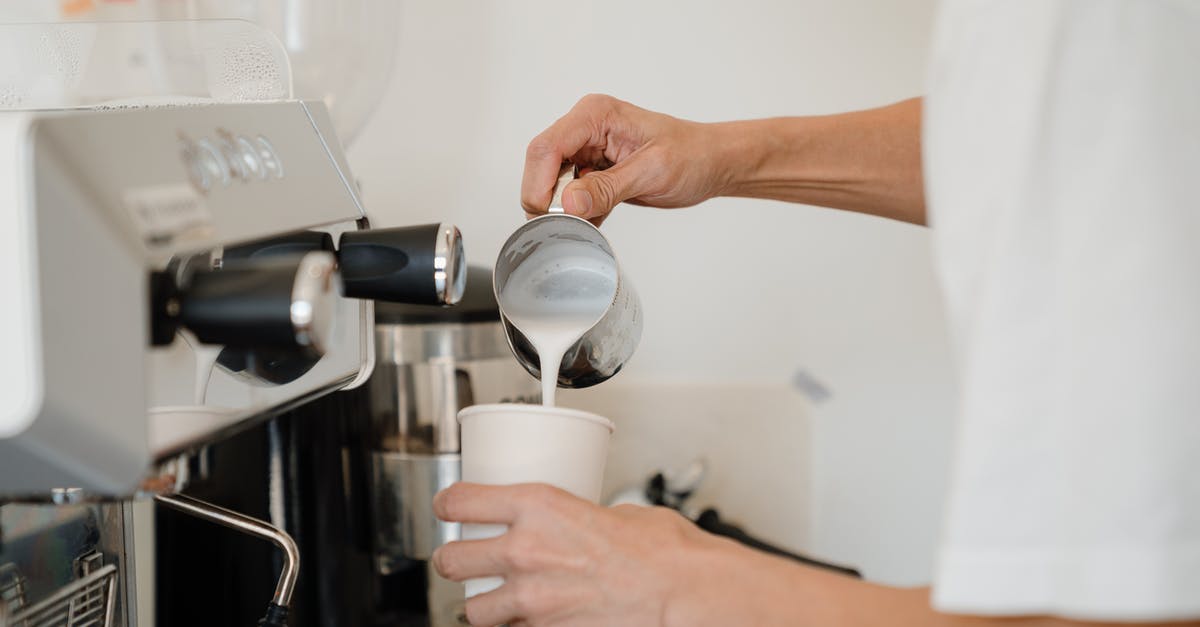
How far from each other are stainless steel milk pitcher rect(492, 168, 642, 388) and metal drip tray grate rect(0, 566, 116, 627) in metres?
0.27

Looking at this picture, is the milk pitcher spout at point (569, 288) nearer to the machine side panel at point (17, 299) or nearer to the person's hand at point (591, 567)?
the person's hand at point (591, 567)

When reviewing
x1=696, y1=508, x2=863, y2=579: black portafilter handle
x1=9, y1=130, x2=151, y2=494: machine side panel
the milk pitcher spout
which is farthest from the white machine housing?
x1=696, y1=508, x2=863, y2=579: black portafilter handle

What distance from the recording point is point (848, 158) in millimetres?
834

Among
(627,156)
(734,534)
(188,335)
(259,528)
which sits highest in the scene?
(627,156)

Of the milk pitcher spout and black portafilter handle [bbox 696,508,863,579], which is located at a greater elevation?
the milk pitcher spout

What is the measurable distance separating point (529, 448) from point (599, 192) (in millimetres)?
219

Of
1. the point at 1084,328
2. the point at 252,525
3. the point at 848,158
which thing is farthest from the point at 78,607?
the point at 848,158

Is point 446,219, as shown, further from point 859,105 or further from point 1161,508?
point 1161,508

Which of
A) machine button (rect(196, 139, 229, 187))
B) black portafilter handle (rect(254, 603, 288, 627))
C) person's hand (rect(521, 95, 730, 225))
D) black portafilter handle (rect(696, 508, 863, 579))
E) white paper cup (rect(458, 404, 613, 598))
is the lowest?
black portafilter handle (rect(696, 508, 863, 579))

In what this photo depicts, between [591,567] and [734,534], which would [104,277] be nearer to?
[591,567]

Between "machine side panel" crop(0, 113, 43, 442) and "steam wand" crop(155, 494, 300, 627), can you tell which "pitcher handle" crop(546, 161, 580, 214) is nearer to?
"steam wand" crop(155, 494, 300, 627)

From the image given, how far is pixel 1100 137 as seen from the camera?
0.40 meters

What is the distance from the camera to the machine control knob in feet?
1.08

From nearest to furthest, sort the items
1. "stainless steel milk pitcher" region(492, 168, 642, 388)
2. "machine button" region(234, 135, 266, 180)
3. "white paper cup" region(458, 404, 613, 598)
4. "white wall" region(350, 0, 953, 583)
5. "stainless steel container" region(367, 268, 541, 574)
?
"machine button" region(234, 135, 266, 180) < "white paper cup" region(458, 404, 613, 598) < "stainless steel milk pitcher" region(492, 168, 642, 388) < "stainless steel container" region(367, 268, 541, 574) < "white wall" region(350, 0, 953, 583)
